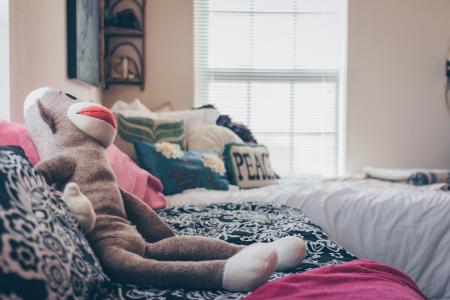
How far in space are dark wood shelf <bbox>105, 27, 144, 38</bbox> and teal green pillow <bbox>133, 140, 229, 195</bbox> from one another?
1511 mm

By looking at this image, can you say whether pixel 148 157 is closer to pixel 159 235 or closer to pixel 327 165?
pixel 159 235

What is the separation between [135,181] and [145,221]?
659mm

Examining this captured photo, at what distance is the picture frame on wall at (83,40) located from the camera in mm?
2398

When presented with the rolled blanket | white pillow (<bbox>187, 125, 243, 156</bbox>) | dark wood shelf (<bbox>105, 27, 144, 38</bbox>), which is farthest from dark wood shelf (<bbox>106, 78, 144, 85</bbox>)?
the rolled blanket

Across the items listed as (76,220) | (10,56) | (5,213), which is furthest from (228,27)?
(5,213)

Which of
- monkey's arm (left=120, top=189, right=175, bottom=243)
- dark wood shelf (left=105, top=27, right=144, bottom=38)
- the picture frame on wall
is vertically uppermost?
dark wood shelf (left=105, top=27, right=144, bottom=38)

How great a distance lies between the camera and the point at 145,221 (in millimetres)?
1242

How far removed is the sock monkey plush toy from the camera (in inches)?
36.4

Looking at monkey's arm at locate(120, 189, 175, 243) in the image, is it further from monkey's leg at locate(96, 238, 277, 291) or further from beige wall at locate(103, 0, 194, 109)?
beige wall at locate(103, 0, 194, 109)

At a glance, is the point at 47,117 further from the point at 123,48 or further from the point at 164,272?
the point at 123,48

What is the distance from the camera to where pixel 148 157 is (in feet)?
7.43

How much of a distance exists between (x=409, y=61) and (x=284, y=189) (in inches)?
83.3

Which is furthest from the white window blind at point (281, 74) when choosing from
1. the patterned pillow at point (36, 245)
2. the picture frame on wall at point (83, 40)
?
the patterned pillow at point (36, 245)

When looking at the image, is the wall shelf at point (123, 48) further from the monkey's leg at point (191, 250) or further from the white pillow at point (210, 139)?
the monkey's leg at point (191, 250)
